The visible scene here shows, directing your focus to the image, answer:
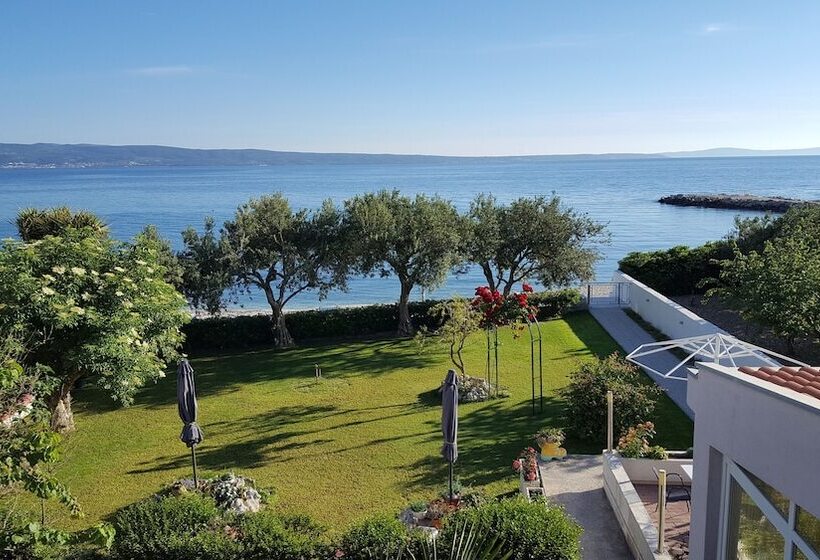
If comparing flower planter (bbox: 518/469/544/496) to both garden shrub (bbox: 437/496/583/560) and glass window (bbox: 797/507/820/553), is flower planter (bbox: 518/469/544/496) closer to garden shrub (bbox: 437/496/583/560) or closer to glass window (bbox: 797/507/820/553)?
garden shrub (bbox: 437/496/583/560)

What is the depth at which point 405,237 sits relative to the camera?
2312 cm

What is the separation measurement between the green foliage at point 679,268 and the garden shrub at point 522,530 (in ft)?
74.8

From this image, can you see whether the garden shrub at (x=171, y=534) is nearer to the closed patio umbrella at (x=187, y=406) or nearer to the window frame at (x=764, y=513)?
the closed patio umbrella at (x=187, y=406)

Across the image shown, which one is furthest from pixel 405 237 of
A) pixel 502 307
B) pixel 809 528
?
pixel 809 528

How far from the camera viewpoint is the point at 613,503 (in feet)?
33.7

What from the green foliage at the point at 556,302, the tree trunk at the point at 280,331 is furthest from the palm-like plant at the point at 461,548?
the green foliage at the point at 556,302

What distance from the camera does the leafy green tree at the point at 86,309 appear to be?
12508mm

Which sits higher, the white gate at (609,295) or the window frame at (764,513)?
the window frame at (764,513)

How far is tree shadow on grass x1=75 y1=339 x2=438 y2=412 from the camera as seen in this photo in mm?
18375

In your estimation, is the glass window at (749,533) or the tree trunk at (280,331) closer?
the glass window at (749,533)

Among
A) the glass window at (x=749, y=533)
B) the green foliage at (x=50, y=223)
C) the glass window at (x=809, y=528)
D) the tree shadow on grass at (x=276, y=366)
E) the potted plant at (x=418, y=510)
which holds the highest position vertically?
the green foliage at (x=50, y=223)

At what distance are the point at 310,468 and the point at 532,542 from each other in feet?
21.1

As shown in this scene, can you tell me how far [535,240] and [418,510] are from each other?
16.8m

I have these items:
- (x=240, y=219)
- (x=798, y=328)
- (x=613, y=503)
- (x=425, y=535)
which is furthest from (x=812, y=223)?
(x=425, y=535)
